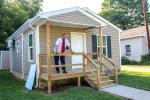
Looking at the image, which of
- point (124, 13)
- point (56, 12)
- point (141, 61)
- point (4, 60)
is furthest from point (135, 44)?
point (124, 13)

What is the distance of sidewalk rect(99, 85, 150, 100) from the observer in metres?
9.32

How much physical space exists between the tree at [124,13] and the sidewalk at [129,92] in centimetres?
3508

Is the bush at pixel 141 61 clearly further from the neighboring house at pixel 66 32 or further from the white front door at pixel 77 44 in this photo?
the white front door at pixel 77 44

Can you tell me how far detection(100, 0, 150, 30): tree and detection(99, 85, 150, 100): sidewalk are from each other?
35.1 m

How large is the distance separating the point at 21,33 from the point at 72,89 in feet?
20.3

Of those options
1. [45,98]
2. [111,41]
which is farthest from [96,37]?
[45,98]

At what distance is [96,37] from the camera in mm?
14938

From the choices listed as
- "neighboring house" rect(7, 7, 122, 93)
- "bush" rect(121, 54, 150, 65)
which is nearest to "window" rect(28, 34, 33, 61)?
"neighboring house" rect(7, 7, 122, 93)

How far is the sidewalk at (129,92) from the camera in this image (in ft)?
30.6

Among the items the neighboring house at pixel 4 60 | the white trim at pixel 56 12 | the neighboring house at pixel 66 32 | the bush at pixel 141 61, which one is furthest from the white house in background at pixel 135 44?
the white trim at pixel 56 12

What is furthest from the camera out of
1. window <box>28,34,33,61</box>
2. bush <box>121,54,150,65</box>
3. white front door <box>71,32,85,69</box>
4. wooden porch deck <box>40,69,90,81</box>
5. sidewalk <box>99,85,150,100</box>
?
bush <box>121,54,150,65</box>

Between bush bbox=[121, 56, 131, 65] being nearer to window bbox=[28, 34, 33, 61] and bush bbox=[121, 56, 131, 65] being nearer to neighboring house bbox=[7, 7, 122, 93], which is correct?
neighboring house bbox=[7, 7, 122, 93]

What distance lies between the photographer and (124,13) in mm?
47406

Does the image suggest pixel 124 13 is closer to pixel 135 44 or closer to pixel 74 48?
pixel 135 44
